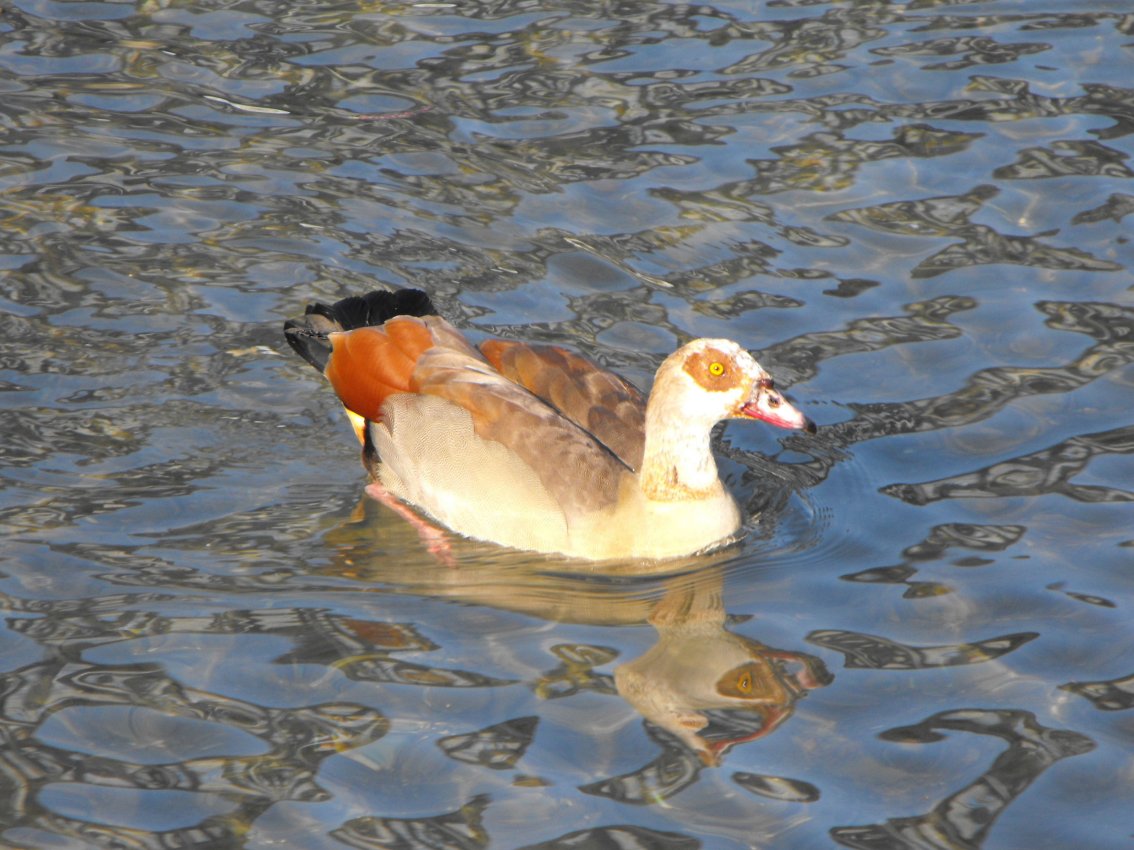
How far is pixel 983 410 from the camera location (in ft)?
30.8

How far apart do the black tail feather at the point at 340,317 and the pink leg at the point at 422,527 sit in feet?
2.66

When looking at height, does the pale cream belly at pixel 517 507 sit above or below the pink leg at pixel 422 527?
above

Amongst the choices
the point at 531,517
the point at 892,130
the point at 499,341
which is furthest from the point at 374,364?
the point at 892,130

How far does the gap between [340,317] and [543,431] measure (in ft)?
5.27

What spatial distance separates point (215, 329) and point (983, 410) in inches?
176

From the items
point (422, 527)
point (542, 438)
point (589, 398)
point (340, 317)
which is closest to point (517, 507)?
point (542, 438)

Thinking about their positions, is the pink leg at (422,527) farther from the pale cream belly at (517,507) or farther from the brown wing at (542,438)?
the brown wing at (542,438)

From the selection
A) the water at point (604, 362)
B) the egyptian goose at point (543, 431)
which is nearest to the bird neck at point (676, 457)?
the egyptian goose at point (543, 431)

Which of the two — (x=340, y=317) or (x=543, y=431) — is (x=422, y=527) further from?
(x=340, y=317)

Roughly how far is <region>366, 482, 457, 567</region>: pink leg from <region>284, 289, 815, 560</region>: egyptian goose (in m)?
0.06

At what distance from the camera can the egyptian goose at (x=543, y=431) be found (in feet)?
27.5

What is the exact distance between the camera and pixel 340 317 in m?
9.46

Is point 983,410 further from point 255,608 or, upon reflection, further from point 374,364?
point 255,608

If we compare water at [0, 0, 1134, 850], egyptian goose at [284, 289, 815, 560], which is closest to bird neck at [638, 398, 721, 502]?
egyptian goose at [284, 289, 815, 560]
